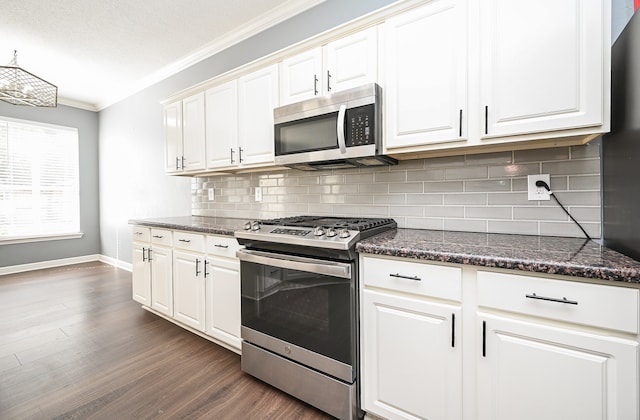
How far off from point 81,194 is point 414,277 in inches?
234

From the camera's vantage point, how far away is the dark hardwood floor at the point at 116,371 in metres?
1.55

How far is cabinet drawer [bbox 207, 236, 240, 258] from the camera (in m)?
1.98

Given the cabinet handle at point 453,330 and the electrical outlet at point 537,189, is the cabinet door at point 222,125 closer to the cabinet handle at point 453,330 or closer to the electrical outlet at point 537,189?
the cabinet handle at point 453,330

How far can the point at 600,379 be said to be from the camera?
3.10 ft

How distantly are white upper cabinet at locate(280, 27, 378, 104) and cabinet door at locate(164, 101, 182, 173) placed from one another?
137cm

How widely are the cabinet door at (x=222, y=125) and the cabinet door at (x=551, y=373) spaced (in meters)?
2.11

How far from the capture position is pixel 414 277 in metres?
1.25

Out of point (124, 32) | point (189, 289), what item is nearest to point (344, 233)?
point (189, 289)

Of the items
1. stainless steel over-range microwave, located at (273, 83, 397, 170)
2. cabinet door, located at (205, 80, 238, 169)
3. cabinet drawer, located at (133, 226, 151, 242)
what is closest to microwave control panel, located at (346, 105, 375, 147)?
stainless steel over-range microwave, located at (273, 83, 397, 170)

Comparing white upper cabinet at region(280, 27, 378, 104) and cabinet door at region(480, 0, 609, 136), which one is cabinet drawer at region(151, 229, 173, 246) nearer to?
white upper cabinet at region(280, 27, 378, 104)

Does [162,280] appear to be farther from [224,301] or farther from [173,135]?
[173,135]

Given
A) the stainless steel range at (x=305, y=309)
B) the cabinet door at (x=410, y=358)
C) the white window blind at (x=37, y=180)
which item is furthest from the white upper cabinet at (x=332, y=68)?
the white window blind at (x=37, y=180)

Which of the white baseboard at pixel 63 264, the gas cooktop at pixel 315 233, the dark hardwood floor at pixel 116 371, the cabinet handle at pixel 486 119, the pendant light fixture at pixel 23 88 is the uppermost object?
the pendant light fixture at pixel 23 88

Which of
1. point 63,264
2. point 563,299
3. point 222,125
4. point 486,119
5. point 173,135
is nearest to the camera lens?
point 563,299
